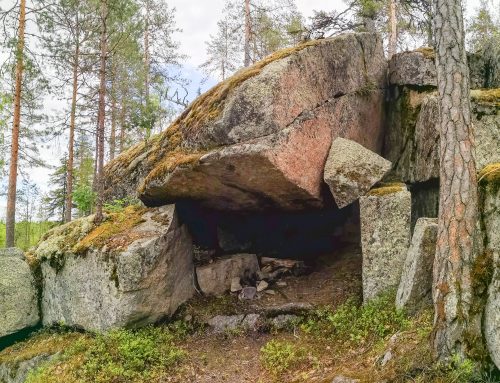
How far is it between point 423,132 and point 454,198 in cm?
564

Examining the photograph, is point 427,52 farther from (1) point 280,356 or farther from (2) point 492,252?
(1) point 280,356

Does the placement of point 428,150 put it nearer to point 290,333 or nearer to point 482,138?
point 482,138

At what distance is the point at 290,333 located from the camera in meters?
8.20

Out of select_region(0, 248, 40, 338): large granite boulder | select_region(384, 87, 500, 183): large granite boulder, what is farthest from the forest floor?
select_region(384, 87, 500, 183): large granite boulder

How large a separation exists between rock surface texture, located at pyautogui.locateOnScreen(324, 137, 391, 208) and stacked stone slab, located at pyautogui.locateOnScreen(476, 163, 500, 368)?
313cm

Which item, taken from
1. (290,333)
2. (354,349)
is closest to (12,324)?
(290,333)

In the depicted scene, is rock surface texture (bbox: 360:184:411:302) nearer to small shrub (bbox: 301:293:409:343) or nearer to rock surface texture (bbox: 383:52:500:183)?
small shrub (bbox: 301:293:409:343)

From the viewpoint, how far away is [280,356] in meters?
7.22

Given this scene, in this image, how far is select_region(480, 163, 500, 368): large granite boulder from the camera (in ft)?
15.6

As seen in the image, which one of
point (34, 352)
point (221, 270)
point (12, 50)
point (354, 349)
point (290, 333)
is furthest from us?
point (12, 50)

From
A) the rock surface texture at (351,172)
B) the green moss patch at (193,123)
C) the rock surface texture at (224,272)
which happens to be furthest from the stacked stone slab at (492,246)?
the rock surface texture at (224,272)

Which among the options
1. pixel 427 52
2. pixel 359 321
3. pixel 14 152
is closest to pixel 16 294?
pixel 14 152

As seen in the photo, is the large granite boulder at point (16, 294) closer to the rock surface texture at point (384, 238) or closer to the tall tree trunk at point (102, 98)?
the tall tree trunk at point (102, 98)

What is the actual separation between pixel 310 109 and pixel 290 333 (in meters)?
4.82
